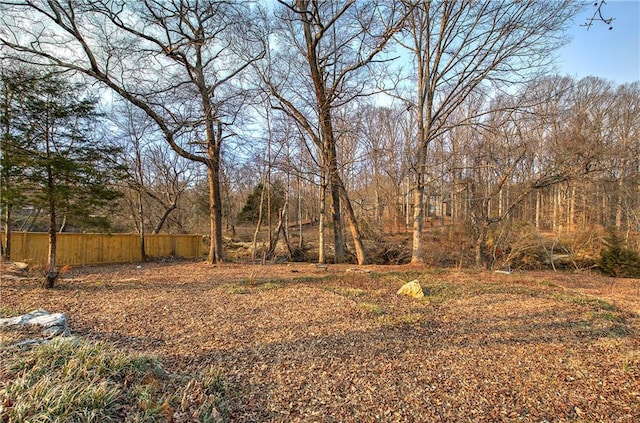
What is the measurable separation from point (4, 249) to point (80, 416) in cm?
1094

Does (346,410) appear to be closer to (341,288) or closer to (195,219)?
(341,288)

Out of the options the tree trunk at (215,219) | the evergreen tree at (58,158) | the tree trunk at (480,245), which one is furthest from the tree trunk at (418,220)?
the evergreen tree at (58,158)

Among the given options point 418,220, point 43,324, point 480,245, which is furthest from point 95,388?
point 480,245

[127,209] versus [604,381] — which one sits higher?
[127,209]

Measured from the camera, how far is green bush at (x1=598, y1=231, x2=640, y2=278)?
11109 millimetres

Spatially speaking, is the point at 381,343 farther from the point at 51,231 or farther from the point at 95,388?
the point at 51,231

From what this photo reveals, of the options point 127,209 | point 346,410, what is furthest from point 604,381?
point 127,209

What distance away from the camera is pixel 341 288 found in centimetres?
661

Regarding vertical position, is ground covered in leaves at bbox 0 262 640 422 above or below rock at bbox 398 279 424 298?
below

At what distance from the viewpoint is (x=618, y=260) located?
37.1 ft

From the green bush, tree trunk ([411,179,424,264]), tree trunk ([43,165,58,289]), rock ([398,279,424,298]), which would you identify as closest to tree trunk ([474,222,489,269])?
tree trunk ([411,179,424,264])

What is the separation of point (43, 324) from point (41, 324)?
2 cm

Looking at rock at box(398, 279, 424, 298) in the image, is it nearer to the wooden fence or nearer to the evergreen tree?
the evergreen tree

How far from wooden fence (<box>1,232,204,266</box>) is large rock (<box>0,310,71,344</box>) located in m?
6.29
